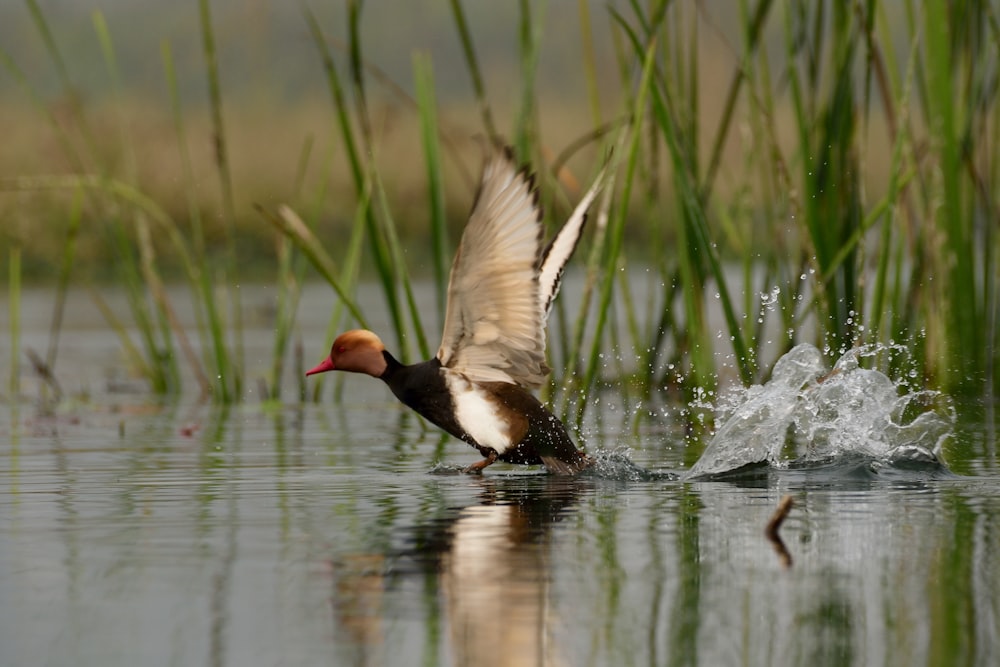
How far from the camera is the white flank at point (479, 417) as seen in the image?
20.4 ft

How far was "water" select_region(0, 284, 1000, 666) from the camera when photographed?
130 inches

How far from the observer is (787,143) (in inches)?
1075

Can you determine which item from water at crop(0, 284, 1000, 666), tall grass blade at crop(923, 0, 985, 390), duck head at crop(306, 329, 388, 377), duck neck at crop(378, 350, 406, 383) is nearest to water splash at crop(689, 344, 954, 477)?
water at crop(0, 284, 1000, 666)

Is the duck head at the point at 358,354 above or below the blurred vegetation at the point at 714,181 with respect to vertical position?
below

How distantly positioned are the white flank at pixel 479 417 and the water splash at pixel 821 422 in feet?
2.33

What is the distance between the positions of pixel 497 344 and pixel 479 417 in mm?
311

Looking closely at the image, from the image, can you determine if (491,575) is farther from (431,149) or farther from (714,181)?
(714,181)

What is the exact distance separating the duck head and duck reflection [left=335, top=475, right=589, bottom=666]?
122 centimetres

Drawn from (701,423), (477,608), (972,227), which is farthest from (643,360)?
(477,608)

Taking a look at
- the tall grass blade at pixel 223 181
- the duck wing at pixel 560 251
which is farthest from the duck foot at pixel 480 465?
the tall grass blade at pixel 223 181

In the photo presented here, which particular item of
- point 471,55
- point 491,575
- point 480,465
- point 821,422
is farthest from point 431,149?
point 491,575

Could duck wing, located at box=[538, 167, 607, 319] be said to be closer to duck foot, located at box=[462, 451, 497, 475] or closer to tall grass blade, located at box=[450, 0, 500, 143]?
tall grass blade, located at box=[450, 0, 500, 143]

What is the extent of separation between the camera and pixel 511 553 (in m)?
4.27

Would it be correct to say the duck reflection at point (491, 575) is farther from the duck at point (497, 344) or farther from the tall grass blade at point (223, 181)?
the tall grass blade at point (223, 181)
